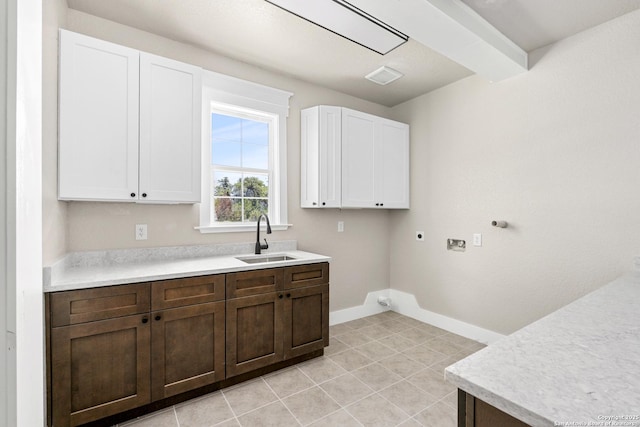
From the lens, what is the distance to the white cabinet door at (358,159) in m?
3.19

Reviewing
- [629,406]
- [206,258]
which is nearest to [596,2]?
[629,406]

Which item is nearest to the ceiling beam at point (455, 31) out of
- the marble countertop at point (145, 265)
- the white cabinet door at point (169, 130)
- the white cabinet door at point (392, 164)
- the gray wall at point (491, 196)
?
the gray wall at point (491, 196)

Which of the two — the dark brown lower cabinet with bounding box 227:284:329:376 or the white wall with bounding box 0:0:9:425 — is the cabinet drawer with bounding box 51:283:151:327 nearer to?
the dark brown lower cabinet with bounding box 227:284:329:376

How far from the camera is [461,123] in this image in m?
3.23

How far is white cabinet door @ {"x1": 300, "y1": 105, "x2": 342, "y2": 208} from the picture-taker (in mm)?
3074

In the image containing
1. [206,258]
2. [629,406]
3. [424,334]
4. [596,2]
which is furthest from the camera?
[424,334]

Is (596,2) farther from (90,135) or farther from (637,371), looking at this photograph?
(90,135)

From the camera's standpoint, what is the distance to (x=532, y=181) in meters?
2.67

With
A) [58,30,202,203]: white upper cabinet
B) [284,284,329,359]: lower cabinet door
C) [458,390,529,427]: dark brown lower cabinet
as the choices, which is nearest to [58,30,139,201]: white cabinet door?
[58,30,202,203]: white upper cabinet

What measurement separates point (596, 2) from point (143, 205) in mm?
3514

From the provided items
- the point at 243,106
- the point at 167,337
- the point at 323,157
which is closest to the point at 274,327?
the point at 167,337

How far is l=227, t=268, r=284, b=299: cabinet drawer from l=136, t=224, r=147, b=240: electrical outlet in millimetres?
795

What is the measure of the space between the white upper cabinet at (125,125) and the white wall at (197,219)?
4.4 inches

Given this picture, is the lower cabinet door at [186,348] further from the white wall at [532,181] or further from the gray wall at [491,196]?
the white wall at [532,181]
